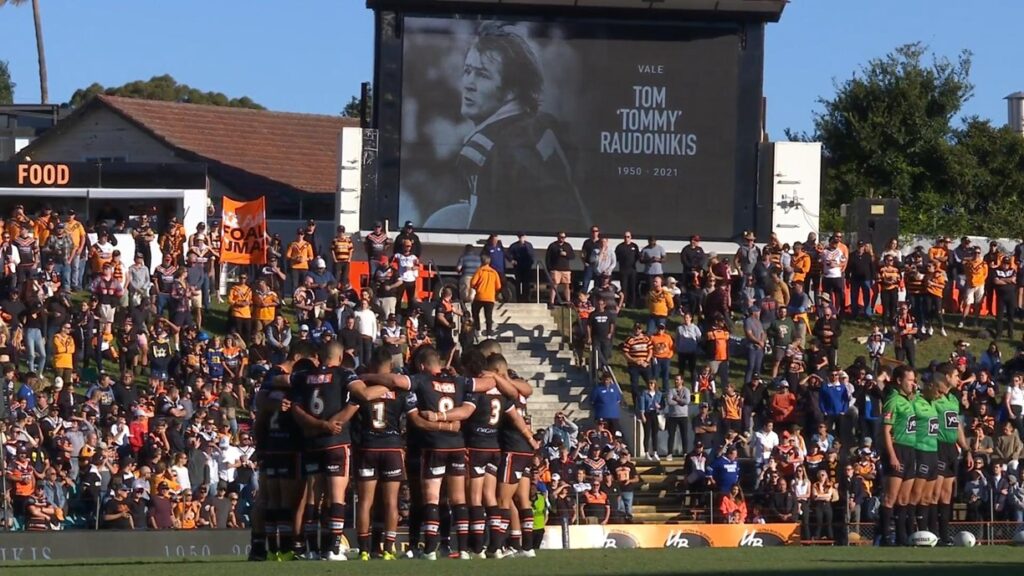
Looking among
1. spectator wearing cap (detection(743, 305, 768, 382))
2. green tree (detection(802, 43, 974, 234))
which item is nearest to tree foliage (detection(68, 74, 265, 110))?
green tree (detection(802, 43, 974, 234))

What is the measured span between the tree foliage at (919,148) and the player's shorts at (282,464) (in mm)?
42260

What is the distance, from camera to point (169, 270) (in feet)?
99.8

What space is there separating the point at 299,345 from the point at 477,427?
5.38 ft

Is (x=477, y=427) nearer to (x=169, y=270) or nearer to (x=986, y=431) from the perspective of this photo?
(x=986, y=431)

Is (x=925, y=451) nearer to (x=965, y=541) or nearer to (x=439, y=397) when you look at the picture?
(x=965, y=541)

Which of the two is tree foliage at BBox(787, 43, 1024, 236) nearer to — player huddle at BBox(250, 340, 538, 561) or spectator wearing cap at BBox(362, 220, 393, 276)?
spectator wearing cap at BBox(362, 220, 393, 276)

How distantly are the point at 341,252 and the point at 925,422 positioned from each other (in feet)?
52.2

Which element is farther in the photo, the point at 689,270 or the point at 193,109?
the point at 193,109

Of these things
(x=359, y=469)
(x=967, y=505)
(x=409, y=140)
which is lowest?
(x=967, y=505)

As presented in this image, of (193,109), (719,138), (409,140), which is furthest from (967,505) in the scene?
(193,109)

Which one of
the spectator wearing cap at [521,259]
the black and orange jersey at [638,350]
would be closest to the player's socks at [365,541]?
the black and orange jersey at [638,350]

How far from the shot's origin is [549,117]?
33250 mm

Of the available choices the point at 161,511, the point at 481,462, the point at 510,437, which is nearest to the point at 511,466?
the point at 510,437

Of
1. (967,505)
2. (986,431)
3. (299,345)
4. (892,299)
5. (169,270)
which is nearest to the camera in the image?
(299,345)
